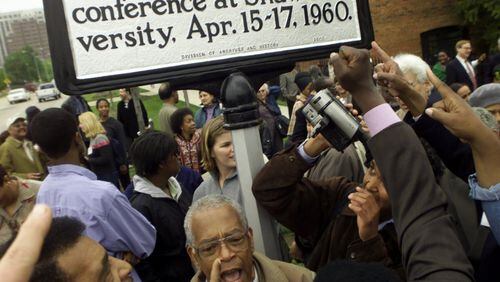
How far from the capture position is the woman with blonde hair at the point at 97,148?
21.4ft

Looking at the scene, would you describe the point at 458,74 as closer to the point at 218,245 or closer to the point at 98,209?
the point at 98,209

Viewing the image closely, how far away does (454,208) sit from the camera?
2.16 m

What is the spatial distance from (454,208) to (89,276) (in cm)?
148

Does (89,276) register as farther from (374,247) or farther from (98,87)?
(374,247)

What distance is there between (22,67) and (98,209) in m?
110

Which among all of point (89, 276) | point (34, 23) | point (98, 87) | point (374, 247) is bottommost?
point (374, 247)

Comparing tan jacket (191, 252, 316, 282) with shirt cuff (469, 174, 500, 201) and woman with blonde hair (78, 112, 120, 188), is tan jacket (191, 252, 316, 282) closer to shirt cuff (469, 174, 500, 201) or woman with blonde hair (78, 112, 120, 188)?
shirt cuff (469, 174, 500, 201)

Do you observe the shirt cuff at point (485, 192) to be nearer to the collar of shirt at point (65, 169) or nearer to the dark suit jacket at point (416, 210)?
the dark suit jacket at point (416, 210)

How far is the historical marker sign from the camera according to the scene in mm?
1634

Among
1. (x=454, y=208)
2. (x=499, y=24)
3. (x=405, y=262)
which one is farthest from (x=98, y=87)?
(x=499, y=24)

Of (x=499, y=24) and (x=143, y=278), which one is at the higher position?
(x=499, y=24)

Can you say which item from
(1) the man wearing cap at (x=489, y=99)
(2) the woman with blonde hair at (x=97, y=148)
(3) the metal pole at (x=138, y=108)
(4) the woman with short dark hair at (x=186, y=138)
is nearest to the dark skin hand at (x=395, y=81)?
(1) the man wearing cap at (x=489, y=99)

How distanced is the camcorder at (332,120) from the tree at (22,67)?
354 feet

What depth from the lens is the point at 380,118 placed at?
5.21 ft
